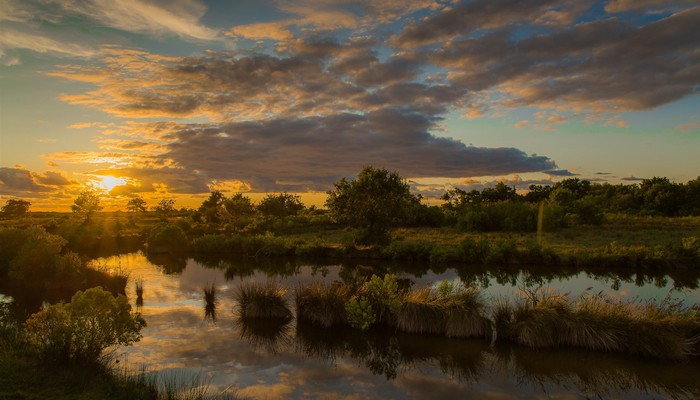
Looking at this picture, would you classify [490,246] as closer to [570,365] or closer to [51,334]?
[570,365]

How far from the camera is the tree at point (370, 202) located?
45219 millimetres

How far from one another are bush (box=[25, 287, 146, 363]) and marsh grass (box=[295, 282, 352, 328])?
297 inches

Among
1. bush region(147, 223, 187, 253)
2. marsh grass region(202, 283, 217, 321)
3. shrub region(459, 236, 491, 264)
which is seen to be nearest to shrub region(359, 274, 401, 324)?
marsh grass region(202, 283, 217, 321)

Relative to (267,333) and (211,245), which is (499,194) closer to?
(211,245)

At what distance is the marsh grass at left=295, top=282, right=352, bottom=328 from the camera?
18.5 metres

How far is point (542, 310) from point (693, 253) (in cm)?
2786

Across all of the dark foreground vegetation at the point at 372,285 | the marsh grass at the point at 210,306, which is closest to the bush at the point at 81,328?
the dark foreground vegetation at the point at 372,285

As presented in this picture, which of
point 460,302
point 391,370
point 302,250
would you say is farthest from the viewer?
point 302,250

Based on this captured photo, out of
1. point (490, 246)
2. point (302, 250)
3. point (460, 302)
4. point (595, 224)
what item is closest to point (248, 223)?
point (302, 250)

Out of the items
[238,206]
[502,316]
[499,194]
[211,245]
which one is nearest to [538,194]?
[499,194]

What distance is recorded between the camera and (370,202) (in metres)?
44.9

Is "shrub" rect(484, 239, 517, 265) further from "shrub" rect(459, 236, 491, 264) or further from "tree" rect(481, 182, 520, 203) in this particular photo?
"tree" rect(481, 182, 520, 203)

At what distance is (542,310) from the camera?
16.2m

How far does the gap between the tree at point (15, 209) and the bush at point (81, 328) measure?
112680mm
